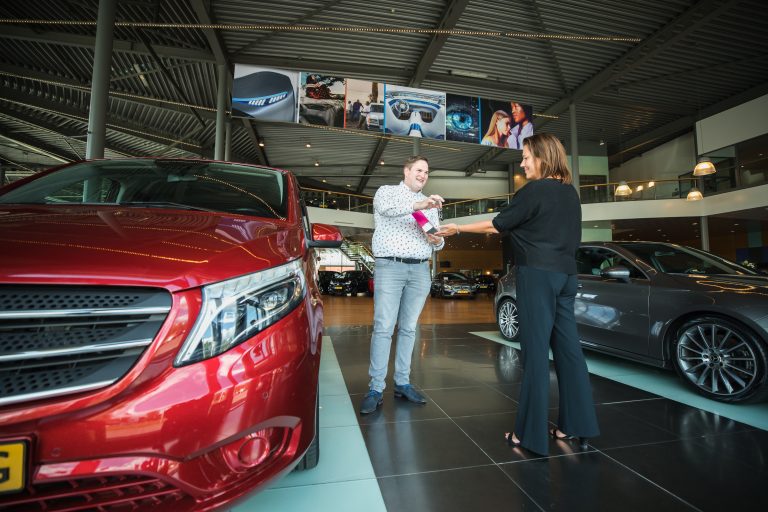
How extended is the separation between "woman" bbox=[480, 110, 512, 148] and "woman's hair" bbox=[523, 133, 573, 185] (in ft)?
28.5

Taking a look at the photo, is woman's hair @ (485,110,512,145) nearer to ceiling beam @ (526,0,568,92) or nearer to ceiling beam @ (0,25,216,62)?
ceiling beam @ (526,0,568,92)

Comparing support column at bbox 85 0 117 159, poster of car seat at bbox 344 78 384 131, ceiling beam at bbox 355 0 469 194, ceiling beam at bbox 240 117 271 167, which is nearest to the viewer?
support column at bbox 85 0 117 159

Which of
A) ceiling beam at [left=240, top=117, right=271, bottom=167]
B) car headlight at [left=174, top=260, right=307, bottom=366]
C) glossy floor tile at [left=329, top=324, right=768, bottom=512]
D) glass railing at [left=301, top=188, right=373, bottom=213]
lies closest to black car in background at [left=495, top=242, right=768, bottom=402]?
glossy floor tile at [left=329, top=324, right=768, bottom=512]

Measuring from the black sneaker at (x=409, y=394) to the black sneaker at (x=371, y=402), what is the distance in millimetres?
201

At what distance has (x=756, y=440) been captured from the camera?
77.9 inches

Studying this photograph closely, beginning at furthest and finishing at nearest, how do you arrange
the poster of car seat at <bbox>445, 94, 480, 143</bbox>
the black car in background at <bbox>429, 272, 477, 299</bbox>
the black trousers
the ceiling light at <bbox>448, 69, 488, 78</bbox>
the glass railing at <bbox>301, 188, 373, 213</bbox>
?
the glass railing at <bbox>301, 188, 373, 213</bbox>, the black car in background at <bbox>429, 272, 477, 299</bbox>, the ceiling light at <bbox>448, 69, 488, 78</bbox>, the poster of car seat at <bbox>445, 94, 480, 143</bbox>, the black trousers

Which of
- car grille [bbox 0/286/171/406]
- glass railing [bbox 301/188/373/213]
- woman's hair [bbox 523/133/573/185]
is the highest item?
glass railing [bbox 301/188/373/213]

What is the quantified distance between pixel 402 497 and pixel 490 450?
0.63 meters

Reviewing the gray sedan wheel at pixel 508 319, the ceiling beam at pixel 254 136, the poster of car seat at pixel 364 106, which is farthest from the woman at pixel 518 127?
the ceiling beam at pixel 254 136

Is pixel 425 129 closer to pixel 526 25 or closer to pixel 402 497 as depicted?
pixel 526 25

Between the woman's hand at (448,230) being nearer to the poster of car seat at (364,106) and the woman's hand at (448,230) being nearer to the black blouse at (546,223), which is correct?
the black blouse at (546,223)

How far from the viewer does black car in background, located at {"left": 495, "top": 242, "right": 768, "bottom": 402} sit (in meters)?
2.43

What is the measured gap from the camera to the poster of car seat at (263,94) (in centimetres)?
839

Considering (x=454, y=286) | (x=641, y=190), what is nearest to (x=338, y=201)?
(x=454, y=286)
